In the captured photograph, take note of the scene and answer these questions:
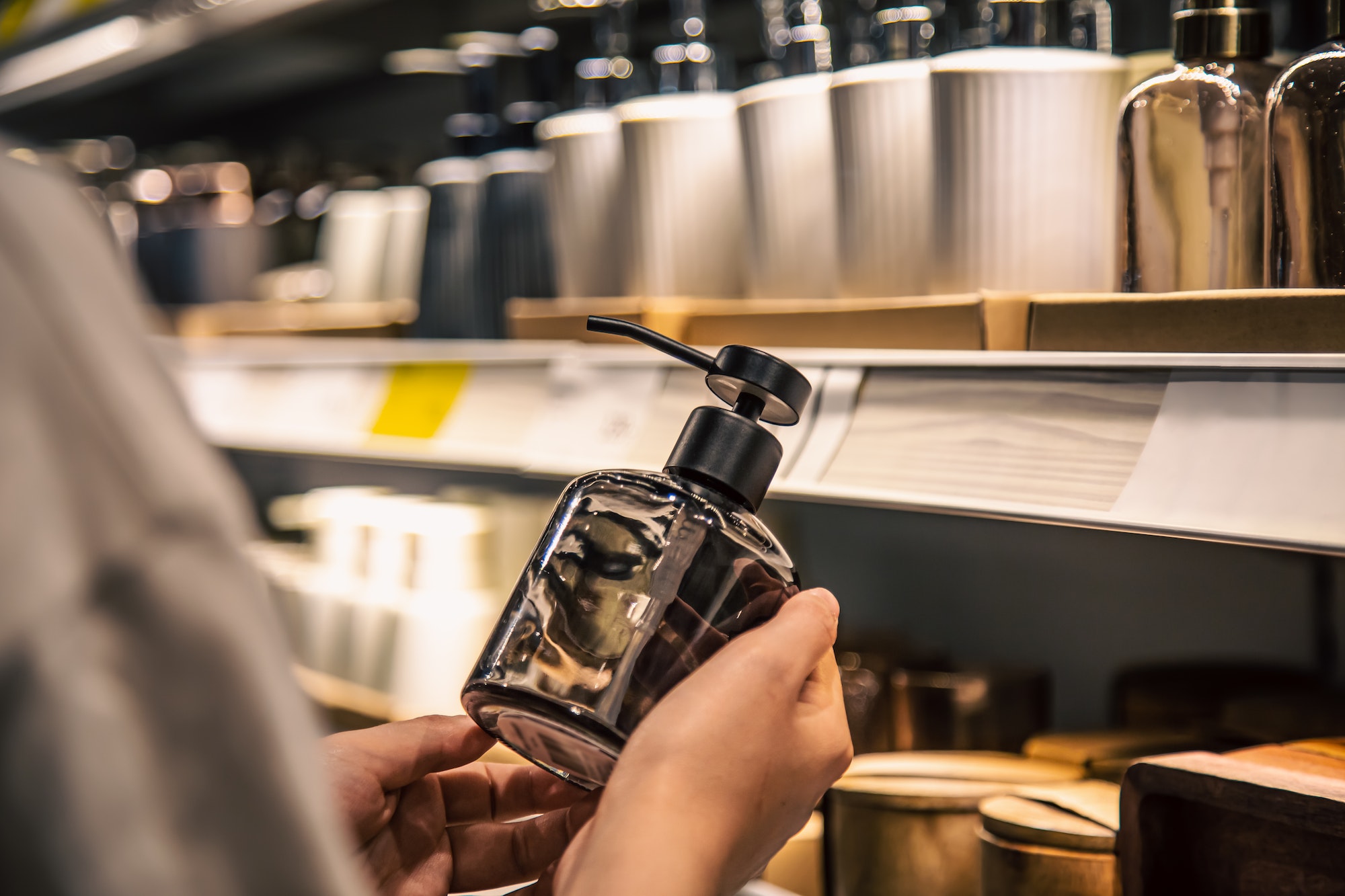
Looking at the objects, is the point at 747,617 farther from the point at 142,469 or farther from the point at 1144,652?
the point at 1144,652

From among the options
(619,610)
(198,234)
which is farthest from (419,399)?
(198,234)

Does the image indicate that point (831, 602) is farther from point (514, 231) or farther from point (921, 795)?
point (514, 231)

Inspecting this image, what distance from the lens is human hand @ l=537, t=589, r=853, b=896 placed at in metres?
0.42

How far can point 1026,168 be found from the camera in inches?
28.5

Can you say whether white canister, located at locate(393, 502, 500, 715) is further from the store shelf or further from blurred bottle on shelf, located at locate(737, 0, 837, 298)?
blurred bottle on shelf, located at locate(737, 0, 837, 298)

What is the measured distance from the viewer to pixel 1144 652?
3.65ft

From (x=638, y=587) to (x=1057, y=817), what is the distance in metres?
0.33

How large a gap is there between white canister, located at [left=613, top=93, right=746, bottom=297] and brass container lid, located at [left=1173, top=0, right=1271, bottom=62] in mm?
375

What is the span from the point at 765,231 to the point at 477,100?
0.55 metres

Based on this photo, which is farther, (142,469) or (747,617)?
(747,617)

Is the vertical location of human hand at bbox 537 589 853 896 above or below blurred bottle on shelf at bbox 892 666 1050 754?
above

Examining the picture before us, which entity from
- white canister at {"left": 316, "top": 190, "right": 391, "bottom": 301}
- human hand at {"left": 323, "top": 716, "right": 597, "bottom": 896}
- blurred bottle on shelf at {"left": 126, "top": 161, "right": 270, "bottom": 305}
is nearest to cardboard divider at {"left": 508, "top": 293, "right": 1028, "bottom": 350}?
human hand at {"left": 323, "top": 716, "right": 597, "bottom": 896}

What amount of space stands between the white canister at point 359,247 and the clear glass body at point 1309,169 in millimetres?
1132

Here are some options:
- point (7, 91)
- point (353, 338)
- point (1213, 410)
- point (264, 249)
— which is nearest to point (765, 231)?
point (1213, 410)
